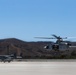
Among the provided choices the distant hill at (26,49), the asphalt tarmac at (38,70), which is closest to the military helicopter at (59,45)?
the distant hill at (26,49)

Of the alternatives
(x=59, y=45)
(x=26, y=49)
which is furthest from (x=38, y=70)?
(x=26, y=49)

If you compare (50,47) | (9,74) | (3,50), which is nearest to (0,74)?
(9,74)

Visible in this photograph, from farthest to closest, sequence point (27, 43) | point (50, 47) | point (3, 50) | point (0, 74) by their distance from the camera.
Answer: point (27, 43) → point (3, 50) → point (50, 47) → point (0, 74)

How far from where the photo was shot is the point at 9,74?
2566 cm

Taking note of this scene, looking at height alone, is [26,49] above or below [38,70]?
below

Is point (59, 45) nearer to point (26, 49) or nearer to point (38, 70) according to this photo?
point (26, 49)

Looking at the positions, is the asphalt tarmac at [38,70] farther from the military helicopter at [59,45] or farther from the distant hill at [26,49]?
the distant hill at [26,49]

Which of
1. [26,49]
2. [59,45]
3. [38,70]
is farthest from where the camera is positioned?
[26,49]

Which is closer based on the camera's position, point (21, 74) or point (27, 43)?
point (21, 74)

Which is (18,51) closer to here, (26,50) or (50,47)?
(26,50)

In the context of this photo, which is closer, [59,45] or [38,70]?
[38,70]

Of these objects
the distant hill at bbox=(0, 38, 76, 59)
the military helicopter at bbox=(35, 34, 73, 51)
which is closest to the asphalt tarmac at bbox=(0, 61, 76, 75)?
the military helicopter at bbox=(35, 34, 73, 51)

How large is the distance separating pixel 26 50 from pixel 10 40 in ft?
76.6

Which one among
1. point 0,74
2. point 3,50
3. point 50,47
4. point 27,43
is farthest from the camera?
point 27,43
